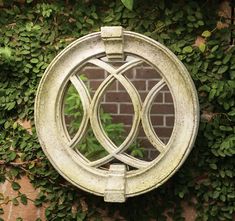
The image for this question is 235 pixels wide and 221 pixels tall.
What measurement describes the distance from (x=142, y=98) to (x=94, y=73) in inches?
12.6

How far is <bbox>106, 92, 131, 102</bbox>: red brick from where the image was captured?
9.05 ft

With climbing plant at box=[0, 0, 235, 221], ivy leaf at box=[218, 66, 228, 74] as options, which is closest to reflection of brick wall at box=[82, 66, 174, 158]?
climbing plant at box=[0, 0, 235, 221]

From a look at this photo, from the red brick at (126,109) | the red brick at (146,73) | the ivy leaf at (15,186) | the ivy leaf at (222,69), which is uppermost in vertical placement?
the red brick at (146,73)

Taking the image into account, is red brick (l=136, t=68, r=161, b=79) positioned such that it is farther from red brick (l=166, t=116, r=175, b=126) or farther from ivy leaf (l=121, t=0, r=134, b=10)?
ivy leaf (l=121, t=0, r=134, b=10)

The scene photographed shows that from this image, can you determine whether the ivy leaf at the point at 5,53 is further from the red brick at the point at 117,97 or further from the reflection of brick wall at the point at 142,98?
the red brick at the point at 117,97

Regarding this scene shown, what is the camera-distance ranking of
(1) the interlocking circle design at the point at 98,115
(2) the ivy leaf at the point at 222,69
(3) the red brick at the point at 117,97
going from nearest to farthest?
1. (1) the interlocking circle design at the point at 98,115
2. (2) the ivy leaf at the point at 222,69
3. (3) the red brick at the point at 117,97

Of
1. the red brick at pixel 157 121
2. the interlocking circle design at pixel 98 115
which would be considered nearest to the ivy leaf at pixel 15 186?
the interlocking circle design at pixel 98 115

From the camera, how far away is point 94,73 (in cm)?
276

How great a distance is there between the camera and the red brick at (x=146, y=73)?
2679 mm

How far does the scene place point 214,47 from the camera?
2510 millimetres

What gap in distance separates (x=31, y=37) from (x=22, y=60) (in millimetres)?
147

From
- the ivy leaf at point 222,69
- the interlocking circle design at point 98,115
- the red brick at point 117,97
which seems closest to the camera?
the interlocking circle design at point 98,115

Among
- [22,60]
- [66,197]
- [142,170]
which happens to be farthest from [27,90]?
[142,170]

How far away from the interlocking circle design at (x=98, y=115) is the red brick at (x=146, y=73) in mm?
270
